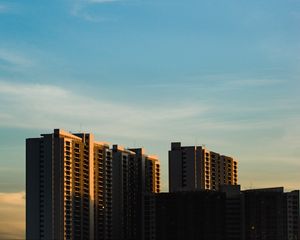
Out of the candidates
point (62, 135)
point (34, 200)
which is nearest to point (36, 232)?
point (34, 200)

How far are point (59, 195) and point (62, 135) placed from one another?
1050 cm

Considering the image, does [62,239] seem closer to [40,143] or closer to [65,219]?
[65,219]

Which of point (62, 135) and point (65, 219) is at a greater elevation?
point (62, 135)

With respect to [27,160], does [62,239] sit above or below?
below

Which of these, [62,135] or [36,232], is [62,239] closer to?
[36,232]

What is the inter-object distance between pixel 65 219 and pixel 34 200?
810cm

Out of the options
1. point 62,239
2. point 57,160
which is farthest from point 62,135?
point 62,239

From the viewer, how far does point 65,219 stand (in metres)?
197

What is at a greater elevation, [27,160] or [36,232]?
Result: [27,160]

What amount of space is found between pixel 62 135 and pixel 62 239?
18200 millimetres

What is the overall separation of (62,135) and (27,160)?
9.12 m

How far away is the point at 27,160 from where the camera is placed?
192625mm

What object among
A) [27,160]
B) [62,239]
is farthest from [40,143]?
[62,239]

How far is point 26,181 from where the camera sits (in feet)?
631
